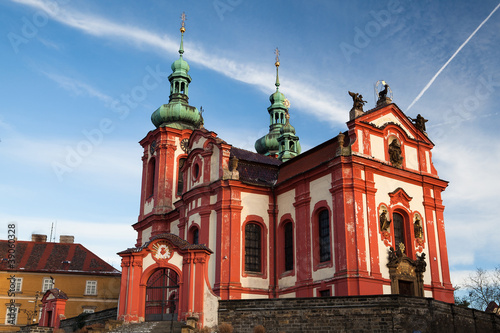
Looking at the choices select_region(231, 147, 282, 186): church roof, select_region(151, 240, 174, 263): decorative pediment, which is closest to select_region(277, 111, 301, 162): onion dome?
select_region(231, 147, 282, 186): church roof

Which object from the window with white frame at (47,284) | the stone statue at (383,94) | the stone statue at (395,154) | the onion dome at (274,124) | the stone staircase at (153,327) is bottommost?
the stone staircase at (153,327)

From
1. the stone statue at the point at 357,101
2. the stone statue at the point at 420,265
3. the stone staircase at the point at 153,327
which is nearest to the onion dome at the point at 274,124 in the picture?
the stone statue at the point at 357,101

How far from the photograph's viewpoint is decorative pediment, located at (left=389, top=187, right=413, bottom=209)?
27328 mm

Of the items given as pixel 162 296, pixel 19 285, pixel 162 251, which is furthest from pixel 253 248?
pixel 19 285

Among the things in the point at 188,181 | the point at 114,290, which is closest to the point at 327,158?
the point at 188,181

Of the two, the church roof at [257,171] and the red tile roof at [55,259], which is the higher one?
the church roof at [257,171]

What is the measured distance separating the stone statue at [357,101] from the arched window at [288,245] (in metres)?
6.89

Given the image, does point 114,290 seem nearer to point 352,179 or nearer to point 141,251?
point 141,251

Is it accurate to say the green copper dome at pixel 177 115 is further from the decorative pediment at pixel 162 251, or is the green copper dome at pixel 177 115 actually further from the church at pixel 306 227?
the decorative pediment at pixel 162 251

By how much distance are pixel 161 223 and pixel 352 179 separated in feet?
49.5

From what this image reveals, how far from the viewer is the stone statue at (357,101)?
92.2 ft

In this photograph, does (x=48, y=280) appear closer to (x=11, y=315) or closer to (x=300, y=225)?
(x=11, y=315)

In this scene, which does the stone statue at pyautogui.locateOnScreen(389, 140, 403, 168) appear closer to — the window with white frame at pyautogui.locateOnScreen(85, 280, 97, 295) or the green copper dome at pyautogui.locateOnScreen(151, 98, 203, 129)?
the green copper dome at pyautogui.locateOnScreen(151, 98, 203, 129)

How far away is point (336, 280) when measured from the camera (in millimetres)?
25047
